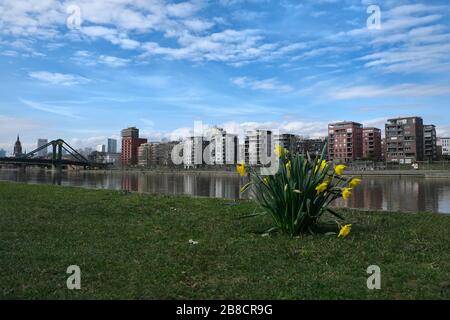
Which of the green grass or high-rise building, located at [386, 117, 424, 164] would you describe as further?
high-rise building, located at [386, 117, 424, 164]

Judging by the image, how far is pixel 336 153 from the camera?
452ft

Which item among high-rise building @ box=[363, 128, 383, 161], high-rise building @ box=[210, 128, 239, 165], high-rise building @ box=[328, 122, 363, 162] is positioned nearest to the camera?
high-rise building @ box=[328, 122, 363, 162]

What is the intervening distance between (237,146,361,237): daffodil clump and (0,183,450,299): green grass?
1.31 feet

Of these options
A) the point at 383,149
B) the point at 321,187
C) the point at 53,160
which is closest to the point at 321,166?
the point at 321,187

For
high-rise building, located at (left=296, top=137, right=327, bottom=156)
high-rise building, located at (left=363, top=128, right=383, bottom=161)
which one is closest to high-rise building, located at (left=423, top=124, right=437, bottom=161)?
high-rise building, located at (left=363, top=128, right=383, bottom=161)

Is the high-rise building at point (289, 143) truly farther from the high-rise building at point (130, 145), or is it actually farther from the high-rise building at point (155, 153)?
the high-rise building at point (130, 145)

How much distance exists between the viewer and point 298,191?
688 cm

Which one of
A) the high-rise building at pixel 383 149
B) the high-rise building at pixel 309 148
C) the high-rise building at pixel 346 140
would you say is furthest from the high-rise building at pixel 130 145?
the high-rise building at pixel 309 148

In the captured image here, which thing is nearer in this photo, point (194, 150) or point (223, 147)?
point (223, 147)

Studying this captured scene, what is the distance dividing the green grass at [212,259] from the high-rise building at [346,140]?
128 m

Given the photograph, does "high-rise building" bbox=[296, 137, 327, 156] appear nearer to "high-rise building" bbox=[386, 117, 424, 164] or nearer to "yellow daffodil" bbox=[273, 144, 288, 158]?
"yellow daffodil" bbox=[273, 144, 288, 158]

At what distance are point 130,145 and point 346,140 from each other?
94332 mm

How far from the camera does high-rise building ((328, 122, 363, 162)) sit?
438 ft

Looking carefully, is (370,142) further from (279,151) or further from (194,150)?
(279,151)
